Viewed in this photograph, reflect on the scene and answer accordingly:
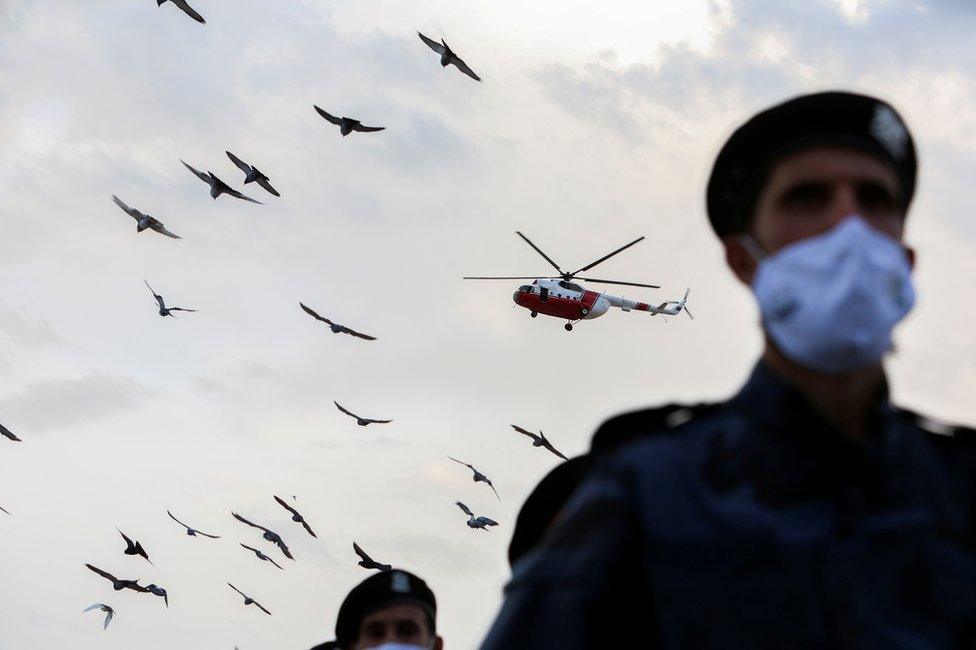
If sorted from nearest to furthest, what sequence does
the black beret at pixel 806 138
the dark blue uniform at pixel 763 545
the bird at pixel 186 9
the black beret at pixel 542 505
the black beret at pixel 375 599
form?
the dark blue uniform at pixel 763 545 < the black beret at pixel 806 138 < the black beret at pixel 542 505 < the black beret at pixel 375 599 < the bird at pixel 186 9

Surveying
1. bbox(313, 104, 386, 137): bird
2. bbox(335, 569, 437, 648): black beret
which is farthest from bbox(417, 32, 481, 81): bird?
bbox(335, 569, 437, 648): black beret

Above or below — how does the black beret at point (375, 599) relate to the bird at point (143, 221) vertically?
below

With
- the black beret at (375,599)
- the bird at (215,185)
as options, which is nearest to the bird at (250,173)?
the bird at (215,185)

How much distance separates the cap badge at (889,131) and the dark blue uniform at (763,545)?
23.1 inches

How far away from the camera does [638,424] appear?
2.73 meters

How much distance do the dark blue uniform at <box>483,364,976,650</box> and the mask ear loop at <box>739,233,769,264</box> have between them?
1.06ft

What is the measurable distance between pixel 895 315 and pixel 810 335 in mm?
210

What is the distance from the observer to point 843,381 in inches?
102

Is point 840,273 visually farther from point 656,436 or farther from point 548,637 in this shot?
point 548,637

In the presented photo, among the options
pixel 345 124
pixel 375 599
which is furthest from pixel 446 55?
pixel 375 599

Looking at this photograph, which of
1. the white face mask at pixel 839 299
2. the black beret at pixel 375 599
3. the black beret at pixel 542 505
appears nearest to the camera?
the white face mask at pixel 839 299

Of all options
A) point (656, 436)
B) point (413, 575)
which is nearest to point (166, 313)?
point (413, 575)

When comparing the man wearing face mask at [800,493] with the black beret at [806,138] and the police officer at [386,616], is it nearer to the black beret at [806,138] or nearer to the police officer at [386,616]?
the black beret at [806,138]

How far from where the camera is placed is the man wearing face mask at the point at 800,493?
2.33 metres
